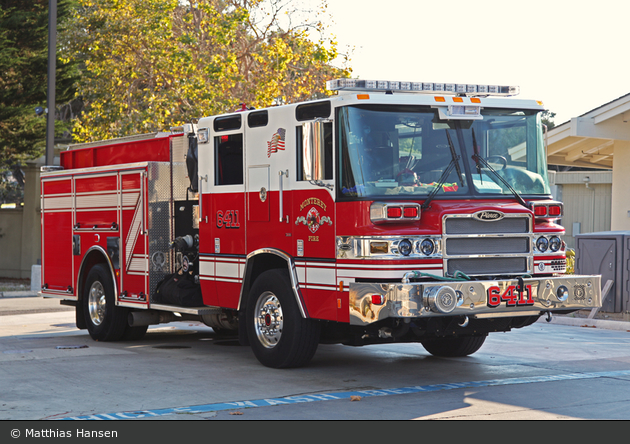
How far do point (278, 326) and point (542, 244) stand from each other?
9.69ft

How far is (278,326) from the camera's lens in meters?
9.16

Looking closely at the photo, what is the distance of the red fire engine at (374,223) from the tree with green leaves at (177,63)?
394 inches

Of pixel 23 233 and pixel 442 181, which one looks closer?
pixel 442 181

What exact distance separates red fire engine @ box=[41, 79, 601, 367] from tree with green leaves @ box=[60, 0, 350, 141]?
1001cm

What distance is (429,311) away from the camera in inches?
299

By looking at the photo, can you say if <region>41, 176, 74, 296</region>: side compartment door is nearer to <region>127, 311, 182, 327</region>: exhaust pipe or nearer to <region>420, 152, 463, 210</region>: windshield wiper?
<region>127, 311, 182, 327</region>: exhaust pipe

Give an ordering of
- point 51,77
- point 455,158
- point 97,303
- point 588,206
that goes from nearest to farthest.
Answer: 1. point 455,158
2. point 97,303
3. point 51,77
4. point 588,206

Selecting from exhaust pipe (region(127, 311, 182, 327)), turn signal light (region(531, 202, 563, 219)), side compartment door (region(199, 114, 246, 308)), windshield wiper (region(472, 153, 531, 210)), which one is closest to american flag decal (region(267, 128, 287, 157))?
side compartment door (region(199, 114, 246, 308))

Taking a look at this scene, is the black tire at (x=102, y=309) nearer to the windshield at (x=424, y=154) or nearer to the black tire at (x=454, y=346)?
the black tire at (x=454, y=346)

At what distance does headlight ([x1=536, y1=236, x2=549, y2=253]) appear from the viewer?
860cm

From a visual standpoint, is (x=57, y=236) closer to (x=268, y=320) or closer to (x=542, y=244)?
(x=268, y=320)

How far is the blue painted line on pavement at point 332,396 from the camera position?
23.1 feet

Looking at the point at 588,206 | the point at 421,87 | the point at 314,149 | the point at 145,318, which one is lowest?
the point at 145,318

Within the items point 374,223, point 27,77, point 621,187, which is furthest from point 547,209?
point 27,77
